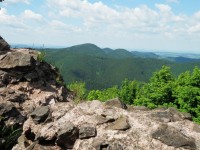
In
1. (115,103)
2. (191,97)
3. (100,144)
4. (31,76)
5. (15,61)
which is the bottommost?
(191,97)

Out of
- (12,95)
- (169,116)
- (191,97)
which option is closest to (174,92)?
(191,97)

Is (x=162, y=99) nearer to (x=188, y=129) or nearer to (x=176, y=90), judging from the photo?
(x=176, y=90)

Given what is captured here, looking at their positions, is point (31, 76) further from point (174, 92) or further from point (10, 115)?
point (174, 92)

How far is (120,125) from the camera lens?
12.0 m

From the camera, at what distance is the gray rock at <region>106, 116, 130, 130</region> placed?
11.9 m

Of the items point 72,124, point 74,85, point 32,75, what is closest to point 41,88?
point 32,75

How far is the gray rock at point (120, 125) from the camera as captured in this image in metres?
11.9

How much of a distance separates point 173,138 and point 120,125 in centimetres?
211

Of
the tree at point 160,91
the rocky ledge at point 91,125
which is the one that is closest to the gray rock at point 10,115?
the rocky ledge at point 91,125

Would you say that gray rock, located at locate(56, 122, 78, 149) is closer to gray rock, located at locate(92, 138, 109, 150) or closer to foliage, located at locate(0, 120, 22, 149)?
gray rock, located at locate(92, 138, 109, 150)

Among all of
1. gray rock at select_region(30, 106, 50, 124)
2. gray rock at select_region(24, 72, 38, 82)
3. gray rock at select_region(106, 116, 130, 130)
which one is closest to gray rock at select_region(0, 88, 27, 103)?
gray rock at select_region(24, 72, 38, 82)

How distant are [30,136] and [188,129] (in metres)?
6.77

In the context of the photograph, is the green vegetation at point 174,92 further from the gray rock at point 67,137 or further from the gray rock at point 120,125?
the gray rock at point 67,137

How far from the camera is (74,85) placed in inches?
780
